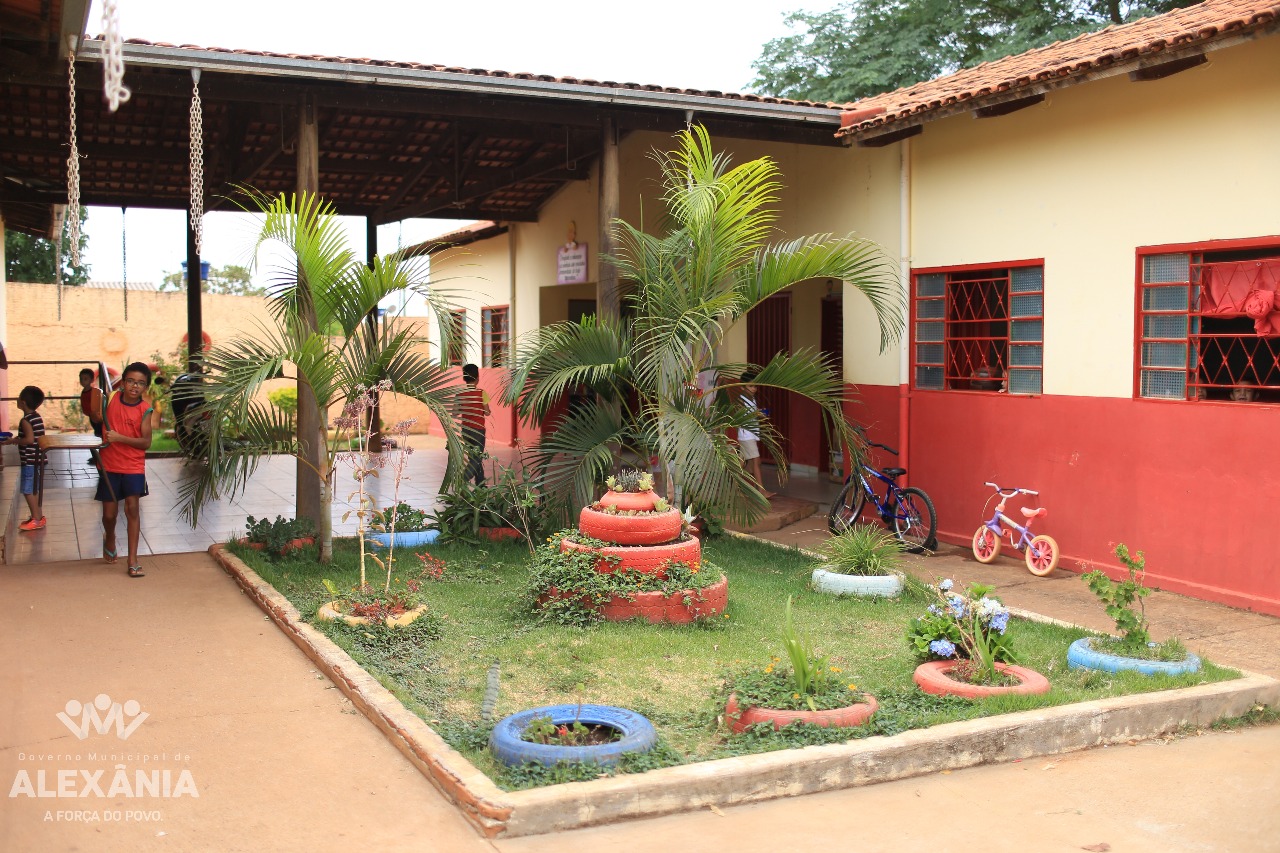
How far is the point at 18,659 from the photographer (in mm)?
6086

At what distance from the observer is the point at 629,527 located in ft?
22.8

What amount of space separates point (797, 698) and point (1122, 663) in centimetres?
193

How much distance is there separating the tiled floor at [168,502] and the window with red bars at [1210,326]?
4.37m

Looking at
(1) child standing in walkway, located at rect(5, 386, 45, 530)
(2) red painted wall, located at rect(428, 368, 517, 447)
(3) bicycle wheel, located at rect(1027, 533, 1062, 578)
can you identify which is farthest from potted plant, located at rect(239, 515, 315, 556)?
(2) red painted wall, located at rect(428, 368, 517, 447)

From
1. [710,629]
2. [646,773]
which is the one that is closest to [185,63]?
[710,629]

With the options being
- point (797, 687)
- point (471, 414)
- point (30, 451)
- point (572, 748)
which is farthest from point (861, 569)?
point (30, 451)

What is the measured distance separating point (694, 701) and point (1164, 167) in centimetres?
524

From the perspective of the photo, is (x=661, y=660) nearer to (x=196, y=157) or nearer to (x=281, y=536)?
(x=281, y=536)

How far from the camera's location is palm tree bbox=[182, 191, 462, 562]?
7.58 m

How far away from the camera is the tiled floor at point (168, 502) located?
9.56 m

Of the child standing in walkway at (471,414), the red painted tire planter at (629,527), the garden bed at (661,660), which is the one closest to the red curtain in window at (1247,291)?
the garden bed at (661,660)

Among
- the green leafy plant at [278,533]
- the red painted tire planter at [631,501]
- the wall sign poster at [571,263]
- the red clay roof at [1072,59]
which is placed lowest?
the green leafy plant at [278,533]

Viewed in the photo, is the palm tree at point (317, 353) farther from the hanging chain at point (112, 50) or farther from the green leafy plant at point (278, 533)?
the hanging chain at point (112, 50)

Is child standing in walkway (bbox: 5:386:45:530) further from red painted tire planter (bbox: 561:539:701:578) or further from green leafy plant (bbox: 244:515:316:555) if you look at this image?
red painted tire planter (bbox: 561:539:701:578)
